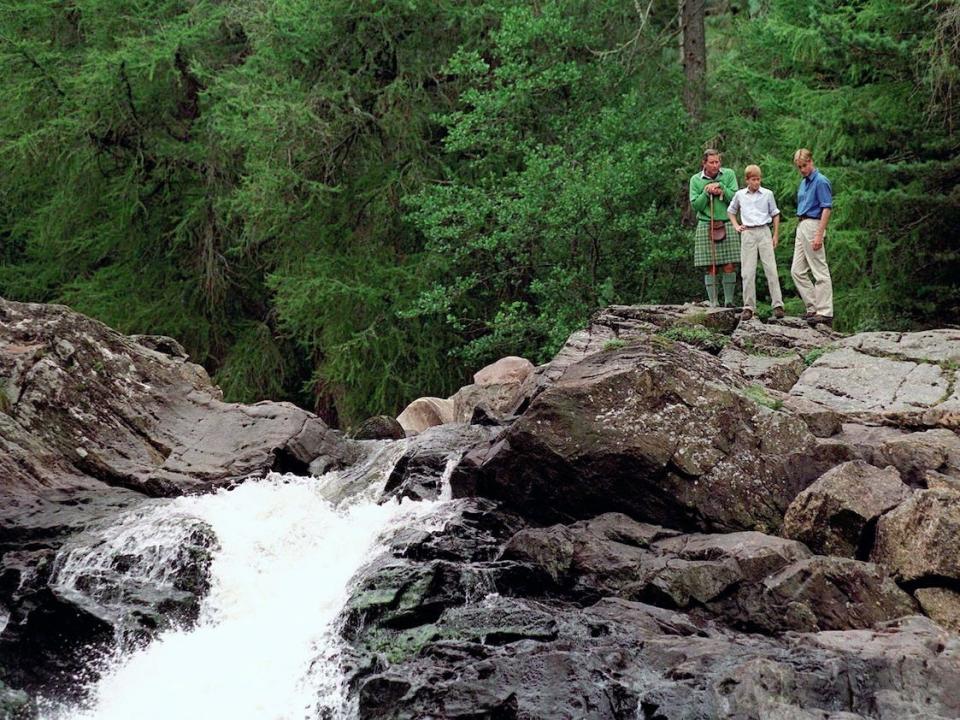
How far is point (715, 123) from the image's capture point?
70.6 feet

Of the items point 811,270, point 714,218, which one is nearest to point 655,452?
point 811,270

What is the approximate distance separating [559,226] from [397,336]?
3769mm

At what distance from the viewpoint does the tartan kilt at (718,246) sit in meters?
15.5

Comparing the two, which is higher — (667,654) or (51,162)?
(51,162)

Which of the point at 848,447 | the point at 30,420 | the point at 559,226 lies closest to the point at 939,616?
the point at 848,447

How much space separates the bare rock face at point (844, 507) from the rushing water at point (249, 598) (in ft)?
10.8

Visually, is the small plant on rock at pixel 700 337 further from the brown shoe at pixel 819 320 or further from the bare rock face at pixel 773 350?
the brown shoe at pixel 819 320

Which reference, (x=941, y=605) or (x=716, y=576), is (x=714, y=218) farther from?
(x=941, y=605)

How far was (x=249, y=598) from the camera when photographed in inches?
423

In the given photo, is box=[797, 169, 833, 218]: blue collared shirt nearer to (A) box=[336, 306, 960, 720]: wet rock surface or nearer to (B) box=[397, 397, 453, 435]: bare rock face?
(A) box=[336, 306, 960, 720]: wet rock surface

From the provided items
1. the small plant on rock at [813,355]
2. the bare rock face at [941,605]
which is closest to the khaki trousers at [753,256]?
the small plant on rock at [813,355]

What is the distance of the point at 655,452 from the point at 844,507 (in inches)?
62.9

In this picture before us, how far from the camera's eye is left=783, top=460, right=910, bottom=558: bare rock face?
9.23 meters

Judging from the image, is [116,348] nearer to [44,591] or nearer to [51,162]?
[44,591]
